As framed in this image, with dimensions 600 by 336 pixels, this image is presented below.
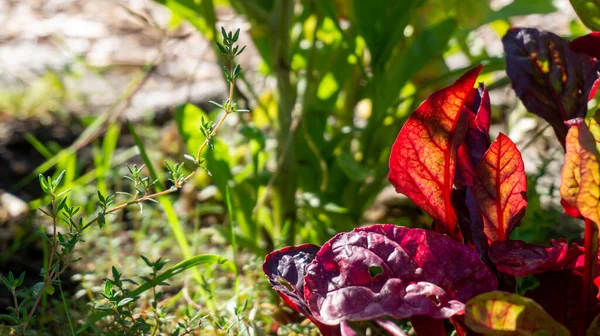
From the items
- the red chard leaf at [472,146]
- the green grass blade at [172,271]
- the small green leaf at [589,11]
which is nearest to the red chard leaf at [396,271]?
the red chard leaf at [472,146]

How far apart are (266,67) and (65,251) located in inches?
35.5

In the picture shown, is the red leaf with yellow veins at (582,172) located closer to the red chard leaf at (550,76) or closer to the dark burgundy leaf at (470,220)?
the dark burgundy leaf at (470,220)

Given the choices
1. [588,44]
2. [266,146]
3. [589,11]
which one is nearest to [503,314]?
[588,44]

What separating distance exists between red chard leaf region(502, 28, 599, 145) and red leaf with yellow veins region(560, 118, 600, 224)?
0.28 meters

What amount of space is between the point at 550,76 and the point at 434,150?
318 mm

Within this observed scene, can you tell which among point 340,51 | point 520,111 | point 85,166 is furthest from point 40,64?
point 520,111

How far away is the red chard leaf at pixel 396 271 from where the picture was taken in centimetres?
94

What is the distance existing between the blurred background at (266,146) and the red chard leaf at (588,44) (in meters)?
0.39

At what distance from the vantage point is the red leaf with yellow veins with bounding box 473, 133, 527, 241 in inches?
39.8

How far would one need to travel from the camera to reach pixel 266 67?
182 centimetres

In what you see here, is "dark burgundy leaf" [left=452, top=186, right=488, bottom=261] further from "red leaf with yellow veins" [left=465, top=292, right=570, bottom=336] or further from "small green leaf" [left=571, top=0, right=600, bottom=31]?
"small green leaf" [left=571, top=0, right=600, bottom=31]

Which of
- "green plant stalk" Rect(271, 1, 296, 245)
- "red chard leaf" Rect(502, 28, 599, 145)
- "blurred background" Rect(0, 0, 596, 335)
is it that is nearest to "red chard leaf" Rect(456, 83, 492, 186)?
"red chard leaf" Rect(502, 28, 599, 145)

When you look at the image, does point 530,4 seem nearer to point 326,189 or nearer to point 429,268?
point 326,189

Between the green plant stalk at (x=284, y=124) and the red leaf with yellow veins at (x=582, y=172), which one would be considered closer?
the red leaf with yellow veins at (x=582, y=172)
